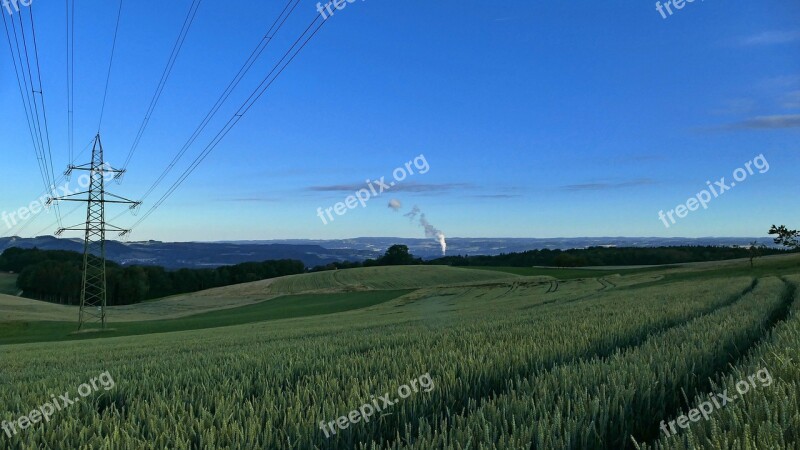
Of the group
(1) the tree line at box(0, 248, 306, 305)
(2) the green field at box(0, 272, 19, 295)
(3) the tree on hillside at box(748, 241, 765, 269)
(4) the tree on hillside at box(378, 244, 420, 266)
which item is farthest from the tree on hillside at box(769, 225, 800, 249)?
(2) the green field at box(0, 272, 19, 295)

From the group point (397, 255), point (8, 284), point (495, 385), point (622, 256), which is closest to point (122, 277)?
point (8, 284)

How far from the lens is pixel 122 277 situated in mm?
115375

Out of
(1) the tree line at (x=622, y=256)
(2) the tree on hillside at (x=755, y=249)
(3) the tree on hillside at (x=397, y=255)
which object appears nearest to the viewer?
(2) the tree on hillside at (x=755, y=249)

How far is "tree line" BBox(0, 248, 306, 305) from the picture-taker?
377ft

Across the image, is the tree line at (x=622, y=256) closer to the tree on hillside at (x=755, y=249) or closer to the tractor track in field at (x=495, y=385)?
the tree on hillside at (x=755, y=249)

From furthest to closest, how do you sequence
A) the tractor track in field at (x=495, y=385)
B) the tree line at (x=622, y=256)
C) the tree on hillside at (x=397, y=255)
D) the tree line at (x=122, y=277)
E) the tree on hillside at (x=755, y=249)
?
the tree on hillside at (x=397, y=255) → the tree line at (x=122, y=277) → the tree line at (x=622, y=256) → the tree on hillside at (x=755, y=249) → the tractor track in field at (x=495, y=385)

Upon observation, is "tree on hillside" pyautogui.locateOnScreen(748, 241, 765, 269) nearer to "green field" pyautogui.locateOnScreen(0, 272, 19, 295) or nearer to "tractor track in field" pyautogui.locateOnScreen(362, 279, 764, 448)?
"tractor track in field" pyautogui.locateOnScreen(362, 279, 764, 448)

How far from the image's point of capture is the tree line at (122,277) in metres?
115

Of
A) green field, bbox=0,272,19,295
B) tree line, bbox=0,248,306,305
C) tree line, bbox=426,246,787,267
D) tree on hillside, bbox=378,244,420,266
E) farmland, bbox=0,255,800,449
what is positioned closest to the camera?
farmland, bbox=0,255,800,449

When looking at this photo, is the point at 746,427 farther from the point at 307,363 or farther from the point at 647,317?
the point at 647,317

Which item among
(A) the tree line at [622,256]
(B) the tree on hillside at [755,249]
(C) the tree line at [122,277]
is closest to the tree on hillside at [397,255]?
(A) the tree line at [622,256]

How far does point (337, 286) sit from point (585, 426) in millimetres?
82685

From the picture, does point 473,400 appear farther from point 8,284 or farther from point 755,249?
point 8,284

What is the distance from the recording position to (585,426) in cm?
323
